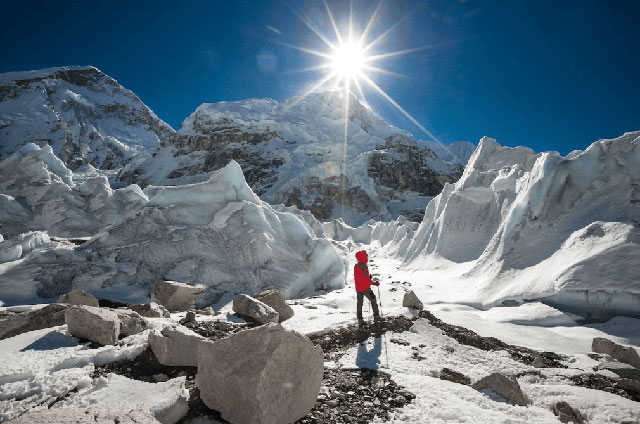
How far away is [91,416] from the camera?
224cm

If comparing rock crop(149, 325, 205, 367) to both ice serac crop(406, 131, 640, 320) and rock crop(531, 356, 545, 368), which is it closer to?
rock crop(531, 356, 545, 368)

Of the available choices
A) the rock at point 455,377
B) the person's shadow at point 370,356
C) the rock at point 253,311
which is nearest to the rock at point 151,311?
the rock at point 253,311

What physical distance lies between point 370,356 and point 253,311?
265 centimetres

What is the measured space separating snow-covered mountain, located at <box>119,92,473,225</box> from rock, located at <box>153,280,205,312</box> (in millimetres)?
69696

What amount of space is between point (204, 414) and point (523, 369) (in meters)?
4.66

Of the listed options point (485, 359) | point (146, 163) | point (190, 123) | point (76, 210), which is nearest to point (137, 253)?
point (485, 359)

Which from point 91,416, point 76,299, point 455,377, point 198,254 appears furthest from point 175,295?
point 455,377

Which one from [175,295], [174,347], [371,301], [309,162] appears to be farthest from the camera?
[309,162]

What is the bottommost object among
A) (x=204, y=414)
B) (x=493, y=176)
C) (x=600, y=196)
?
(x=204, y=414)

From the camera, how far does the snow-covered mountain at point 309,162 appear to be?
83.1 metres

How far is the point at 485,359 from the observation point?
5281 millimetres

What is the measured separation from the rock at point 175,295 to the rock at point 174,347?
467cm

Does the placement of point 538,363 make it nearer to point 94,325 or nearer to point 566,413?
point 566,413

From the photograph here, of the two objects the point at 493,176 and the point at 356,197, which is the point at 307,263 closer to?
the point at 493,176
